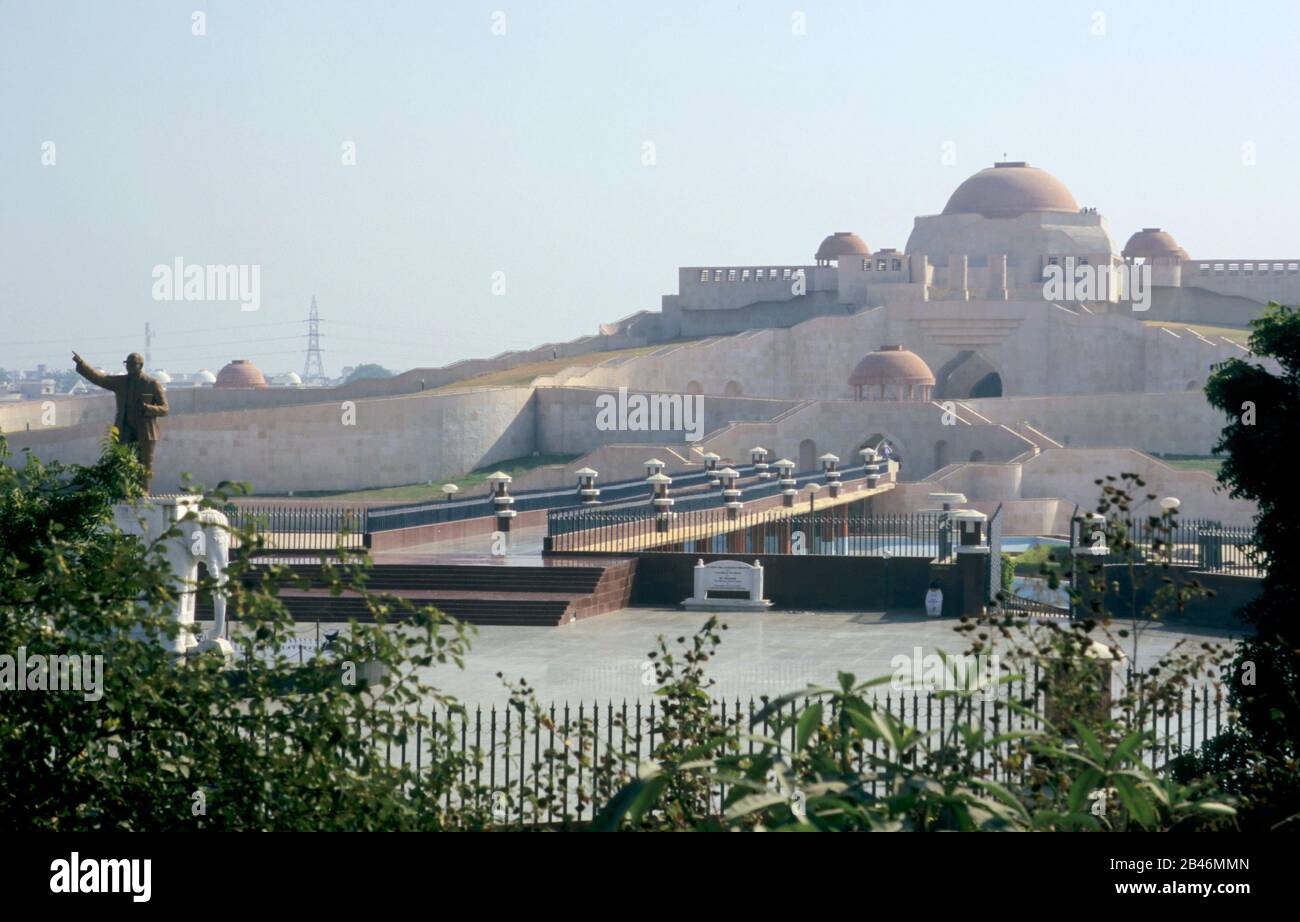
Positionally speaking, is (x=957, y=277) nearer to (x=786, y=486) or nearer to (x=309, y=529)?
(x=786, y=486)

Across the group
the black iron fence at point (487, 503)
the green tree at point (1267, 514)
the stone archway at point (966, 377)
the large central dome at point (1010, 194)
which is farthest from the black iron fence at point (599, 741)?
the large central dome at point (1010, 194)

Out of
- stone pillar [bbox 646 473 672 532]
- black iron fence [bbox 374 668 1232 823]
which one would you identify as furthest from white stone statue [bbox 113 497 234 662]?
stone pillar [bbox 646 473 672 532]

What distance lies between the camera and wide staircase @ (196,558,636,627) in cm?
1877

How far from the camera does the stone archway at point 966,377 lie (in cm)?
5366

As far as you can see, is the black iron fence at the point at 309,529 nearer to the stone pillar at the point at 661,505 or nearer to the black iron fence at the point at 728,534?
the black iron fence at the point at 728,534

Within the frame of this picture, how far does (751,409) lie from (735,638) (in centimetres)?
2504

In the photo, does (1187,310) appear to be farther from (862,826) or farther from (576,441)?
(862,826)

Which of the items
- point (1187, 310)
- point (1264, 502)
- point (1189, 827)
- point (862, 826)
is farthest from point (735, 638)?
point (1187, 310)

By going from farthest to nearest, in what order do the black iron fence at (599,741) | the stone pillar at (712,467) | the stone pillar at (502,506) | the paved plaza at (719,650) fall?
the stone pillar at (712,467), the stone pillar at (502,506), the paved plaza at (719,650), the black iron fence at (599,741)

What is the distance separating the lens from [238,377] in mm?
56656

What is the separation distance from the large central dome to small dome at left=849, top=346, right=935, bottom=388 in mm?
13683

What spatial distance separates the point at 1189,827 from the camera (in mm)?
6098

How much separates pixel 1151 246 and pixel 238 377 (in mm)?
33810

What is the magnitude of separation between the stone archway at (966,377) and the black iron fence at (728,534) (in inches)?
924
